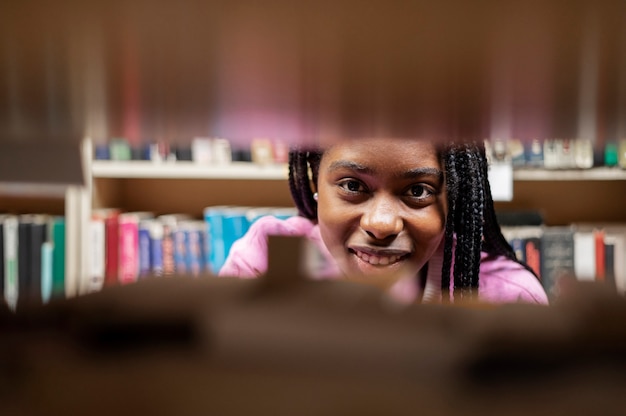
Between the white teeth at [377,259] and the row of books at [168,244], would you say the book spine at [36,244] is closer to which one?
the row of books at [168,244]

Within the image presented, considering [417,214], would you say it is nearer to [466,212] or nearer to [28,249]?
[466,212]

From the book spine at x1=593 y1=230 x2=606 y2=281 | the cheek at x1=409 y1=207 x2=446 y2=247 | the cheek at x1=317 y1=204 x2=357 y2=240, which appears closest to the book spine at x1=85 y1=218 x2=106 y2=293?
the cheek at x1=317 y1=204 x2=357 y2=240

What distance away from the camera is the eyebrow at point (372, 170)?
0.85 metres

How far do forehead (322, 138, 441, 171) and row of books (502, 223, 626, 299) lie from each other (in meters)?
0.77

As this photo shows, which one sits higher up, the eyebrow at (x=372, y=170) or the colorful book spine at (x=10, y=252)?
the eyebrow at (x=372, y=170)

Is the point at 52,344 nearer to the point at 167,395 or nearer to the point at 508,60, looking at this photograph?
the point at 167,395

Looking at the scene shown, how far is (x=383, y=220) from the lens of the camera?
2.81ft

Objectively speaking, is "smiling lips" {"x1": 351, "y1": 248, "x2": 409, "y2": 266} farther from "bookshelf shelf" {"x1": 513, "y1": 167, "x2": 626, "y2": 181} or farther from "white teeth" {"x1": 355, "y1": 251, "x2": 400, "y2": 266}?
"bookshelf shelf" {"x1": 513, "y1": 167, "x2": 626, "y2": 181}

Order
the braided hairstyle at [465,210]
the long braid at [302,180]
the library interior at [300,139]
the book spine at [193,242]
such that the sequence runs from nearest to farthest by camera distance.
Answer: the library interior at [300,139] → the braided hairstyle at [465,210] → the long braid at [302,180] → the book spine at [193,242]

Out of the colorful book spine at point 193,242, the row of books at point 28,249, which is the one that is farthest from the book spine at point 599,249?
the row of books at point 28,249

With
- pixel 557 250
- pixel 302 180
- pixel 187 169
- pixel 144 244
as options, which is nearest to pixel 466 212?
pixel 302 180

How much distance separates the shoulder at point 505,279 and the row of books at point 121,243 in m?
0.78

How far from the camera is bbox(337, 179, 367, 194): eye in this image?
0.87 metres

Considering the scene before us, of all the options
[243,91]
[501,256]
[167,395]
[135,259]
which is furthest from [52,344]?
[135,259]
